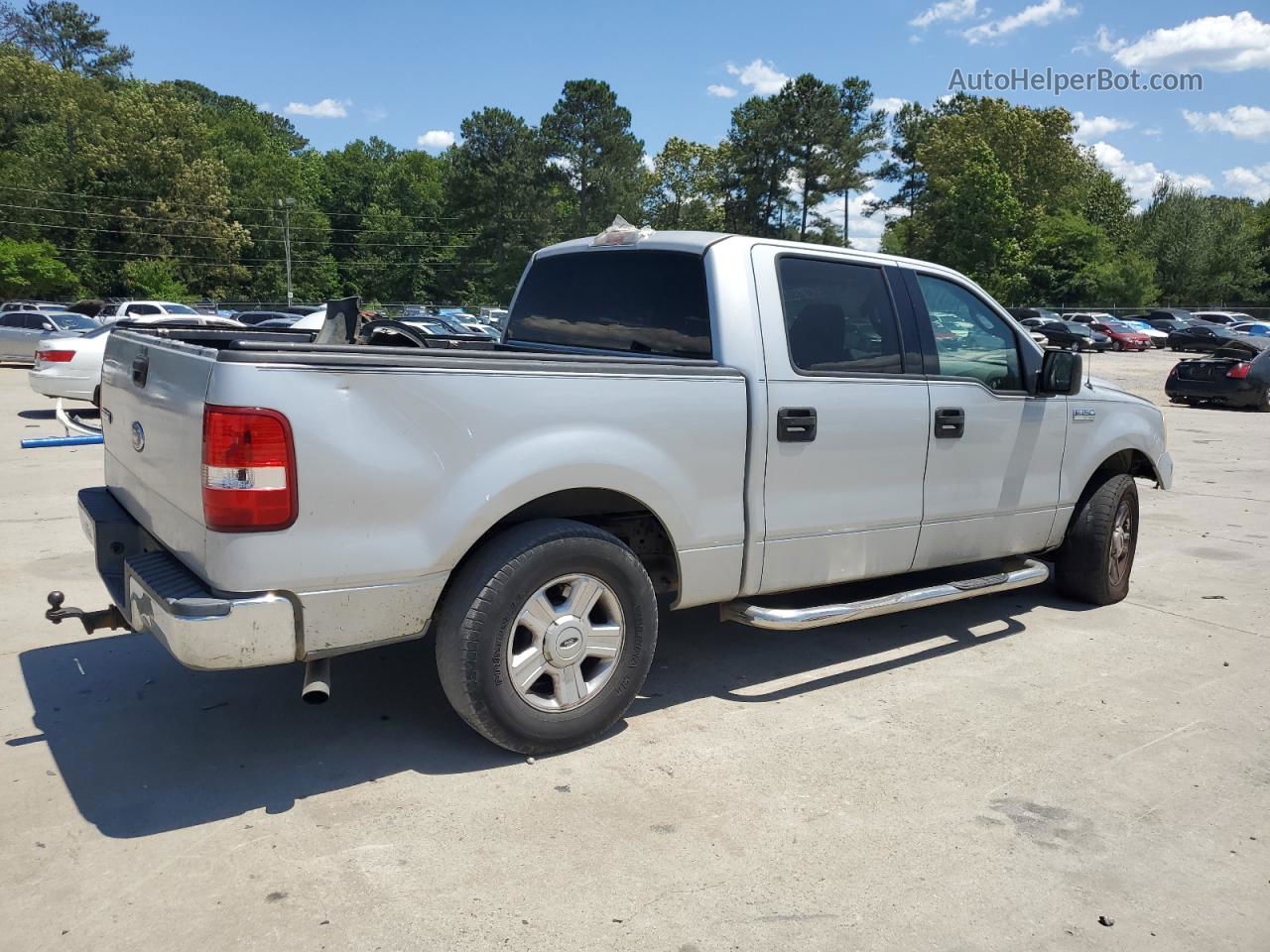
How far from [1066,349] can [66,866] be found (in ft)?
16.9

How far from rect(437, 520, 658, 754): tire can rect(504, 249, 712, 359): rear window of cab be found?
110 cm

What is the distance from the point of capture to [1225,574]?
7.20m

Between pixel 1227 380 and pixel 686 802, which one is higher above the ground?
pixel 1227 380

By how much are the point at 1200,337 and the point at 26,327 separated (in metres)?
45.6

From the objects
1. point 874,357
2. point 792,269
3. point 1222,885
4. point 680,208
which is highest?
point 680,208

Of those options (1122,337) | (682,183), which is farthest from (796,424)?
(682,183)

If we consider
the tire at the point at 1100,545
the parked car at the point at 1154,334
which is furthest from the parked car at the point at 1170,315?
the tire at the point at 1100,545

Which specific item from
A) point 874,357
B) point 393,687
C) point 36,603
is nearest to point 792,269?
point 874,357

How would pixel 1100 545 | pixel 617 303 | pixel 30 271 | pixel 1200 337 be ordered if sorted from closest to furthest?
pixel 617 303 → pixel 1100 545 → pixel 1200 337 → pixel 30 271

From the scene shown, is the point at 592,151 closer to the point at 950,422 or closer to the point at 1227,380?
the point at 1227,380

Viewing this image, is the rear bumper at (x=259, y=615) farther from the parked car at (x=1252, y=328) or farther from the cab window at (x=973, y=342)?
the parked car at (x=1252, y=328)

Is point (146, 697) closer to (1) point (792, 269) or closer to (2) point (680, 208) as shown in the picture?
(1) point (792, 269)

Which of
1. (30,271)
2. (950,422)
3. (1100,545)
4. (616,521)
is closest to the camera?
(616,521)

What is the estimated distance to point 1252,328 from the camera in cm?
4544
